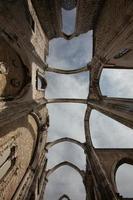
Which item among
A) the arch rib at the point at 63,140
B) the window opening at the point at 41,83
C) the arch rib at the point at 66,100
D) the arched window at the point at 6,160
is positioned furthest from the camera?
the arch rib at the point at 66,100

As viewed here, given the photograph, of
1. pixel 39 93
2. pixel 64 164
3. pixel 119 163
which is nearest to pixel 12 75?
pixel 39 93

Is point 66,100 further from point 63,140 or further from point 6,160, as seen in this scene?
point 6,160

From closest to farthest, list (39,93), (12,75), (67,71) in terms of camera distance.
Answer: (12,75)
(39,93)
(67,71)

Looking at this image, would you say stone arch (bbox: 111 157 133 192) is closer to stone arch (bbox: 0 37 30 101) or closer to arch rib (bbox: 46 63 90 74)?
stone arch (bbox: 0 37 30 101)

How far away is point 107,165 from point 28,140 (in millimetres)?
4037

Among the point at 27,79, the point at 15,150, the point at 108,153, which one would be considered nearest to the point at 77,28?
the point at 27,79

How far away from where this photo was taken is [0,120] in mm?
5035

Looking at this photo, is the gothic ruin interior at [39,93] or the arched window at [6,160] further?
the gothic ruin interior at [39,93]

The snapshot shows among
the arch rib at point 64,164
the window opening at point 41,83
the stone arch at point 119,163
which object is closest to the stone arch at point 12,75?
the window opening at point 41,83

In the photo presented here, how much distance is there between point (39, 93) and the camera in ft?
37.3

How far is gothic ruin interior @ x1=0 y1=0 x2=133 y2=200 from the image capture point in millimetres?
6340

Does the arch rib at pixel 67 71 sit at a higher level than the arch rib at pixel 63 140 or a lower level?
higher

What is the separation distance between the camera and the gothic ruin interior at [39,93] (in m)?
6.34

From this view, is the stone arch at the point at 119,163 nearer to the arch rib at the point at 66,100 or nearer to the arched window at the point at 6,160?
the arch rib at the point at 66,100
